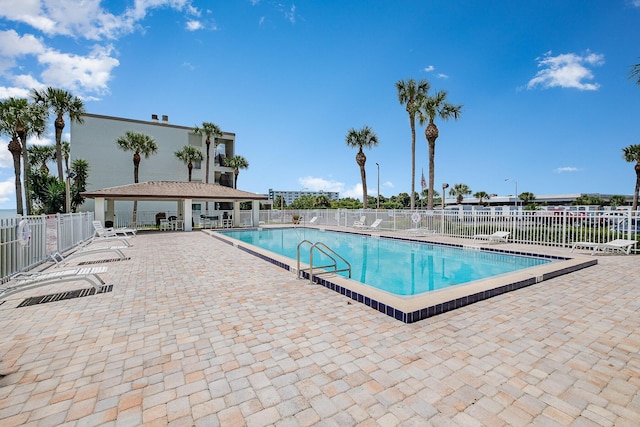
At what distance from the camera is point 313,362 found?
2822 millimetres

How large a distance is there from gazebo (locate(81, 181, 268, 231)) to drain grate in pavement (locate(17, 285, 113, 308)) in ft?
45.1

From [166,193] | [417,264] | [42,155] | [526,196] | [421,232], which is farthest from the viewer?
[526,196]

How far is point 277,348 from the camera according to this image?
3123 mm

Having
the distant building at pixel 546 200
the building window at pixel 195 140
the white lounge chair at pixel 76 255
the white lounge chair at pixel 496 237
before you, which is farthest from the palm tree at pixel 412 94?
the distant building at pixel 546 200

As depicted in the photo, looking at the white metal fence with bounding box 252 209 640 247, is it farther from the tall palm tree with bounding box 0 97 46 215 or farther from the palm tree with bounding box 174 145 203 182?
the tall palm tree with bounding box 0 97 46 215

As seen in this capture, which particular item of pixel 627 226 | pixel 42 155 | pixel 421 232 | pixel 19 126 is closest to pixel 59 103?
pixel 19 126

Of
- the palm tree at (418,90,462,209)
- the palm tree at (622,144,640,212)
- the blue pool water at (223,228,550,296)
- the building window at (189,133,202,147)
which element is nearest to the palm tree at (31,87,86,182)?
the building window at (189,133,202,147)

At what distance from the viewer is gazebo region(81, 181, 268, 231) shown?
16.8 meters

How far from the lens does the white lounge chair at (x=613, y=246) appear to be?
8.91 metres

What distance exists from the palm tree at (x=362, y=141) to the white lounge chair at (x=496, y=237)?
14.4 m

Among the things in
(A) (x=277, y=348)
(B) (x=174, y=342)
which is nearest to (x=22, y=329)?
(B) (x=174, y=342)

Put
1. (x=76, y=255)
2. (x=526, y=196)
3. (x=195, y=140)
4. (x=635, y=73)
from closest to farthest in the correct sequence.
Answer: (x=635, y=73)
(x=76, y=255)
(x=195, y=140)
(x=526, y=196)

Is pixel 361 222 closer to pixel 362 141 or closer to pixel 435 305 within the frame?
pixel 362 141

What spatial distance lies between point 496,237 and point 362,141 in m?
17.0
